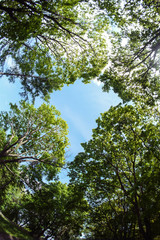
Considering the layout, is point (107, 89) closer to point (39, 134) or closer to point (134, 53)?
point (134, 53)

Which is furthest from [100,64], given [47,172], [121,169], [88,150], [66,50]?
[47,172]

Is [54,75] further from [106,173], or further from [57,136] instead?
[106,173]

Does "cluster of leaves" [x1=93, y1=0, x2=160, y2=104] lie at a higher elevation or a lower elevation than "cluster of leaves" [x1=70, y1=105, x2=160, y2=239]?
higher

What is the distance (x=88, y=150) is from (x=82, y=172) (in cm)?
178

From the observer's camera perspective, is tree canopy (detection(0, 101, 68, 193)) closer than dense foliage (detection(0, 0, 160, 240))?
No

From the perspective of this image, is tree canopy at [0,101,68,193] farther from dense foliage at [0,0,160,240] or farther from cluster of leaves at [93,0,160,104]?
cluster of leaves at [93,0,160,104]

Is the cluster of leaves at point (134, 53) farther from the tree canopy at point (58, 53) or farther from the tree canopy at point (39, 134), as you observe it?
the tree canopy at point (39, 134)

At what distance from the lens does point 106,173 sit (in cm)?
1030

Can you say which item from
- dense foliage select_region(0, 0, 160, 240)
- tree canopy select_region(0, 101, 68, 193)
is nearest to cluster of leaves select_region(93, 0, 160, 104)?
dense foliage select_region(0, 0, 160, 240)

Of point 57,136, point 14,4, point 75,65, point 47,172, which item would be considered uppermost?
point 75,65

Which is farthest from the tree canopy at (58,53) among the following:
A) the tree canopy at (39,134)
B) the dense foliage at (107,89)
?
the tree canopy at (39,134)

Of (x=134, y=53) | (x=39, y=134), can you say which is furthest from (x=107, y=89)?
(x=39, y=134)

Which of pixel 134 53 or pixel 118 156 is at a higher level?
pixel 134 53

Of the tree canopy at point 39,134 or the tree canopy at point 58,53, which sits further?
the tree canopy at point 39,134
